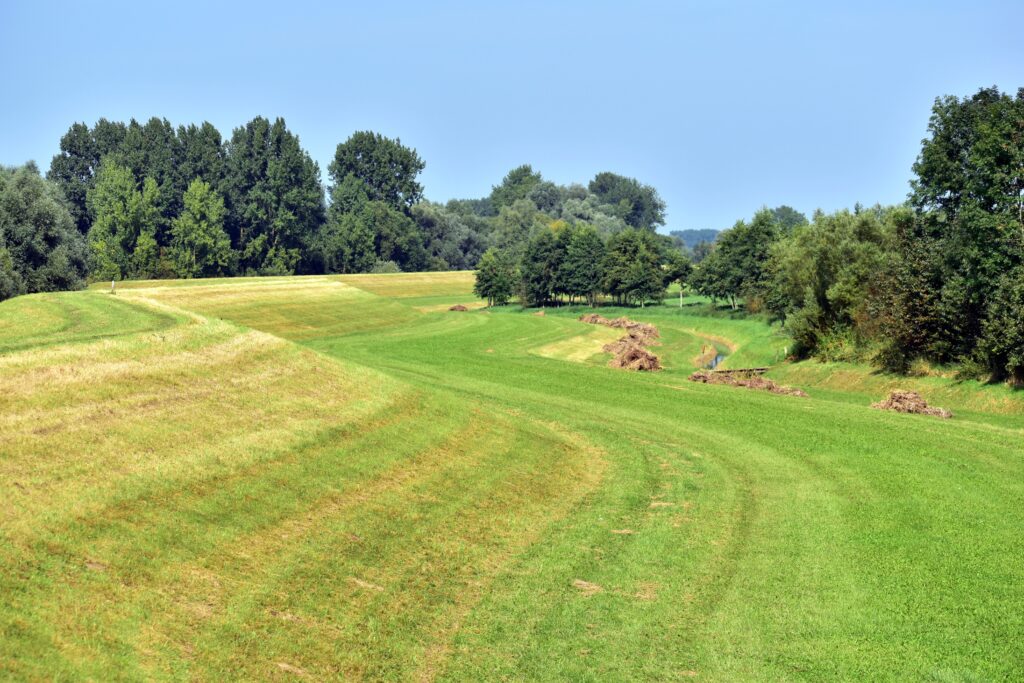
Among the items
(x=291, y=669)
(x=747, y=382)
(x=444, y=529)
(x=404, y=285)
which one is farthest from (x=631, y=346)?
(x=404, y=285)

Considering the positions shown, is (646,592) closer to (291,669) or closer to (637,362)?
(291,669)

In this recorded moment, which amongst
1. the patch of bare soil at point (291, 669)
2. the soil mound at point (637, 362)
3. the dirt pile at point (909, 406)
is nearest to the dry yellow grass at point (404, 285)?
the soil mound at point (637, 362)

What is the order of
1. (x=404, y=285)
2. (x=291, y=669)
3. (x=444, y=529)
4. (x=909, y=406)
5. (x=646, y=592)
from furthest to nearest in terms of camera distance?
(x=404, y=285) < (x=909, y=406) < (x=444, y=529) < (x=646, y=592) < (x=291, y=669)

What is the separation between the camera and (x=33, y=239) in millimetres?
99062

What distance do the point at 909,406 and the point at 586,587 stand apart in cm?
3518

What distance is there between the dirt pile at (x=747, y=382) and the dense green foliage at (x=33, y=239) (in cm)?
7297

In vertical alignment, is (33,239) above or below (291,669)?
above

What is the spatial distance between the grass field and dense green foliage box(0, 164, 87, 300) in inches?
2382

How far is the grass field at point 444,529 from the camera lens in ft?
56.8

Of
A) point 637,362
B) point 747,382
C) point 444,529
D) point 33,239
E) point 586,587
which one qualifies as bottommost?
point 637,362

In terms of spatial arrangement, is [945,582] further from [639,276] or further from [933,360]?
[639,276]

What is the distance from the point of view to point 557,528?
26328 mm

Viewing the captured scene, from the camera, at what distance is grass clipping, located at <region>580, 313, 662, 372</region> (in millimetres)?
74438

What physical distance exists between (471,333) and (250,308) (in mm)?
25655
